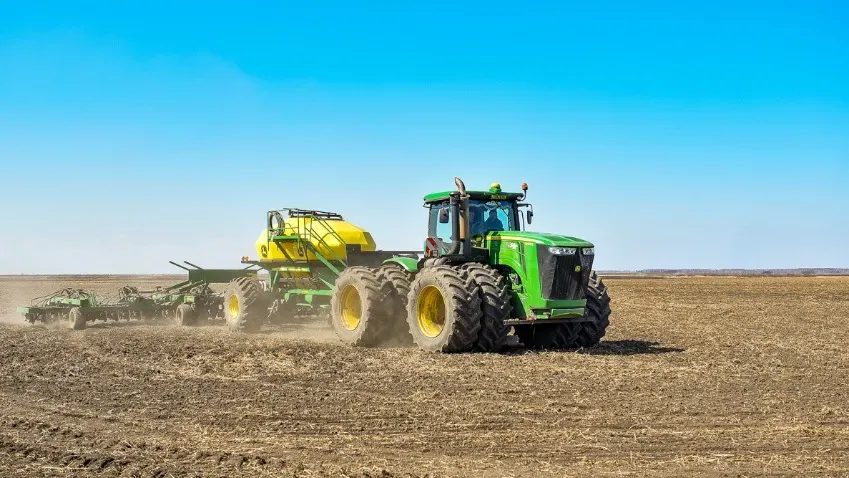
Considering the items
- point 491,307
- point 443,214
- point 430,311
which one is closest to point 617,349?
point 491,307

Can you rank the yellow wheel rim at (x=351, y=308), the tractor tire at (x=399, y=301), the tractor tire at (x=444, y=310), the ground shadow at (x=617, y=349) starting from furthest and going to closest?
the yellow wheel rim at (x=351, y=308) → the tractor tire at (x=399, y=301) → the ground shadow at (x=617, y=349) → the tractor tire at (x=444, y=310)

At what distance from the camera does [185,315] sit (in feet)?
63.4

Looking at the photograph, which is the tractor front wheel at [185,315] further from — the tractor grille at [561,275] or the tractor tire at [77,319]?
the tractor grille at [561,275]

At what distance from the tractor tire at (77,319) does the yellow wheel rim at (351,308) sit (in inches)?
275

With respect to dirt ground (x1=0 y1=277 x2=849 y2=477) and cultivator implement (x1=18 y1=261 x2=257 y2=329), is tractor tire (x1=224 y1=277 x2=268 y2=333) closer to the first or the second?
cultivator implement (x1=18 y1=261 x2=257 y2=329)

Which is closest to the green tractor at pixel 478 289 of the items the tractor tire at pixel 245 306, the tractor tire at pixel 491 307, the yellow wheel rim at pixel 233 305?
the tractor tire at pixel 491 307

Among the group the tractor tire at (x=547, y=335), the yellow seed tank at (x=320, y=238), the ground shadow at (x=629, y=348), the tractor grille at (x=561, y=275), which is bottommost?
the ground shadow at (x=629, y=348)

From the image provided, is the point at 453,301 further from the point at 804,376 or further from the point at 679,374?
the point at 804,376

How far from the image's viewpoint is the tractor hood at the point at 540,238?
13031mm

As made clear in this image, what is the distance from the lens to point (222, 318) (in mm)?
20875

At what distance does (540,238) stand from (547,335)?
202cm

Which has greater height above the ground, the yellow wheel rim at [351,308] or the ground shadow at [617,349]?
the yellow wheel rim at [351,308]

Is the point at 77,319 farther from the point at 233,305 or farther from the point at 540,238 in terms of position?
the point at 540,238

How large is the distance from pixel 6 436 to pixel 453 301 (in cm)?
685
